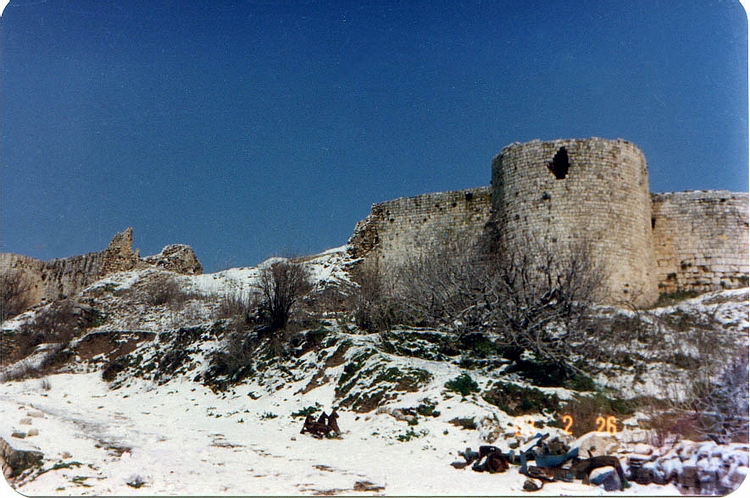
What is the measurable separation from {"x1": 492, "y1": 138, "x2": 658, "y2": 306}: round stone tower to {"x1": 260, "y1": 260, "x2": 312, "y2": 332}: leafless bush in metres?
5.17

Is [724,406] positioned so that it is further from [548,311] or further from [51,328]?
[51,328]

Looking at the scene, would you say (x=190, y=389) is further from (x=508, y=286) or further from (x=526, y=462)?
(x=526, y=462)

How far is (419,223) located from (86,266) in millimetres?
14040

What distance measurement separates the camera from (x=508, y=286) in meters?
14.0

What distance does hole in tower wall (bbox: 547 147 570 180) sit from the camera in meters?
17.4

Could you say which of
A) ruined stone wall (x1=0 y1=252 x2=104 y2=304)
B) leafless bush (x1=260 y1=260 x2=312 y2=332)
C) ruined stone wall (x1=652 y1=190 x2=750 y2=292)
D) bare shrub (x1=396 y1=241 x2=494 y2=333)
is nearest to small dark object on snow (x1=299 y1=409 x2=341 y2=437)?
bare shrub (x1=396 y1=241 x2=494 y2=333)

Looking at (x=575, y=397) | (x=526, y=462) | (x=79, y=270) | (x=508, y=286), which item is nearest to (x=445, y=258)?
(x=508, y=286)

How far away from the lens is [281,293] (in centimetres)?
1688

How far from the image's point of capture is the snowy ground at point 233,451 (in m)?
7.67

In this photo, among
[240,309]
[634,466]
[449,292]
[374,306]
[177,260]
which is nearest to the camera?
[634,466]

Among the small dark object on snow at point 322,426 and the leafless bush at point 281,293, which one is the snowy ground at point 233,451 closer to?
the small dark object on snow at point 322,426

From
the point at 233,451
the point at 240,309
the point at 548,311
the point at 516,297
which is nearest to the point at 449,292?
the point at 516,297

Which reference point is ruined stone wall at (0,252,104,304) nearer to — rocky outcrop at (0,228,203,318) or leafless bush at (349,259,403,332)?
rocky outcrop at (0,228,203,318)

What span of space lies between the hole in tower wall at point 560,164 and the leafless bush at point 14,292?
720 inches
